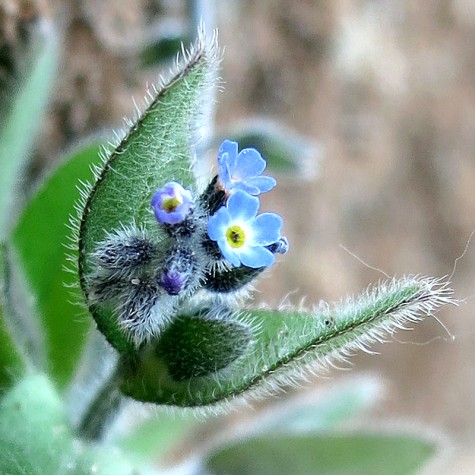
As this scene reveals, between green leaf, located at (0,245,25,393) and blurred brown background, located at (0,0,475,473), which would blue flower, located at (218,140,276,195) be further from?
blurred brown background, located at (0,0,475,473)

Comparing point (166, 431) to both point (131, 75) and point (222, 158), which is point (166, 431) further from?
point (222, 158)

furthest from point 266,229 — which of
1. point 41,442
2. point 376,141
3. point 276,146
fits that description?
point 376,141

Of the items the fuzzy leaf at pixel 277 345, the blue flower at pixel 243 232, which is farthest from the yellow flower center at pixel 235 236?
the fuzzy leaf at pixel 277 345

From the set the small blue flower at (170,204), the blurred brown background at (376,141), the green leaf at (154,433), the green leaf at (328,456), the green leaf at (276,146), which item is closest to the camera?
the small blue flower at (170,204)

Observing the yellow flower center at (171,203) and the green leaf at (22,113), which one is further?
the green leaf at (22,113)

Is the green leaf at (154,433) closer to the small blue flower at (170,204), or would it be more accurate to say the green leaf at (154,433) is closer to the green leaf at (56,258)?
the green leaf at (56,258)

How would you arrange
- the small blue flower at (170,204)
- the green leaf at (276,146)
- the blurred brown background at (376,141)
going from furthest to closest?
the blurred brown background at (376,141), the green leaf at (276,146), the small blue flower at (170,204)
